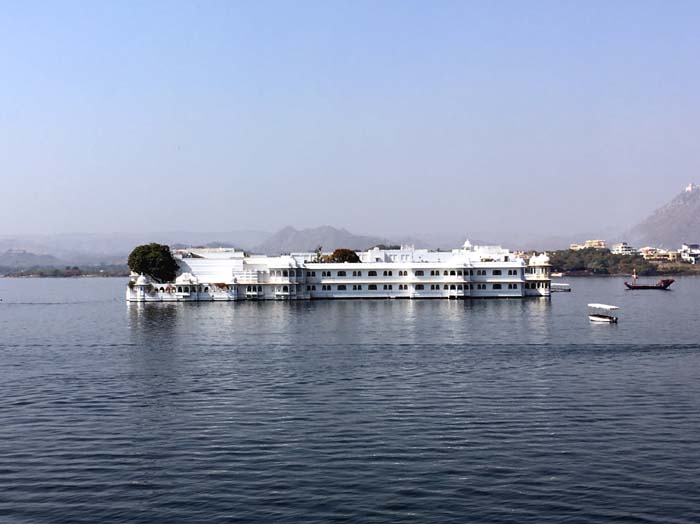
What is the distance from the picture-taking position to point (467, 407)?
3262 centimetres

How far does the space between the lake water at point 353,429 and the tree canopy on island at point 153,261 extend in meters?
44.4

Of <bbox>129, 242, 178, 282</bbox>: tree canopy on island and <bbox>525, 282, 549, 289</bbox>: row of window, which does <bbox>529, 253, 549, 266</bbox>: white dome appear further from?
<bbox>129, 242, 178, 282</bbox>: tree canopy on island

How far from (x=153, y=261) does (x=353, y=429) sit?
259 feet

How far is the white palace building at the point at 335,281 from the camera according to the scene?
10506cm

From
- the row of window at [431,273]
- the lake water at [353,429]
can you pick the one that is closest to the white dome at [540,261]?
the row of window at [431,273]

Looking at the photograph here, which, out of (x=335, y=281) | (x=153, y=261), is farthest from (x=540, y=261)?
(x=153, y=261)

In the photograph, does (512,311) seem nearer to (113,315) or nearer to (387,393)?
(113,315)

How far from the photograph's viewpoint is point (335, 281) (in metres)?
108

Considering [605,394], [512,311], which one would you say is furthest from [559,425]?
[512,311]

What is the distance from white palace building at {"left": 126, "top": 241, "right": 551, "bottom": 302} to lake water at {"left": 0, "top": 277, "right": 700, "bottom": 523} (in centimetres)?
4605

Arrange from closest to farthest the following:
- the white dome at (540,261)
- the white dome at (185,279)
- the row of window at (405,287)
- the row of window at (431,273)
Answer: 1. the white dome at (185,279)
2. the row of window at (405,287)
3. the row of window at (431,273)
4. the white dome at (540,261)

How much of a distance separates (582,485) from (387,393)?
14475 mm

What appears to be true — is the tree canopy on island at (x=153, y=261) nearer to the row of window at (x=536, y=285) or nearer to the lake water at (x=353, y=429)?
the lake water at (x=353, y=429)

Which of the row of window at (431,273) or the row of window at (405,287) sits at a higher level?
the row of window at (431,273)
